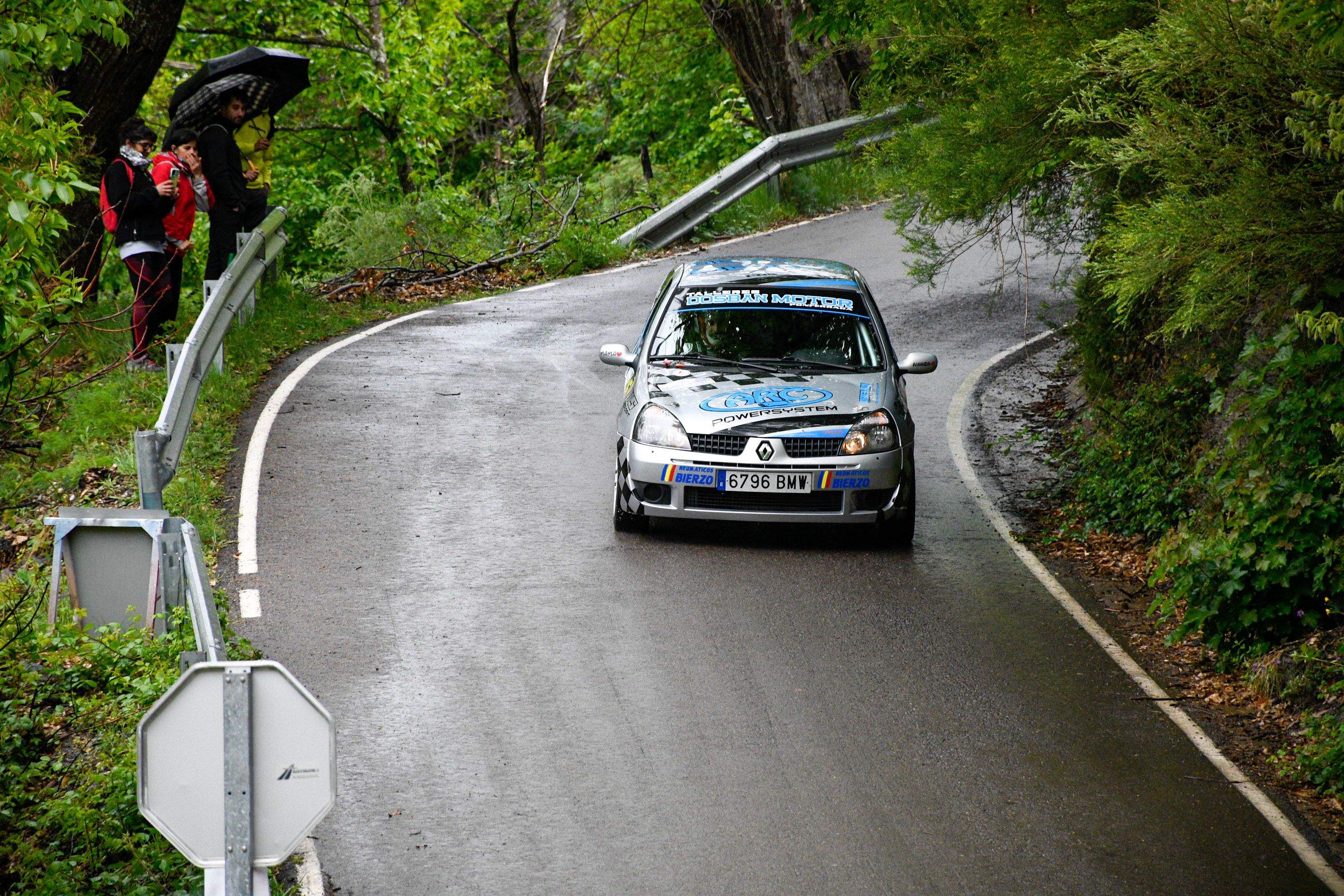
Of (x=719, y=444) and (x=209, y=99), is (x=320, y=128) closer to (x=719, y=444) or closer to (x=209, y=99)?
(x=209, y=99)

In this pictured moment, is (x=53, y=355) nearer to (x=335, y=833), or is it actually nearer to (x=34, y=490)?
(x=34, y=490)

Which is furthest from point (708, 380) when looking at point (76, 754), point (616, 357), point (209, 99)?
point (209, 99)

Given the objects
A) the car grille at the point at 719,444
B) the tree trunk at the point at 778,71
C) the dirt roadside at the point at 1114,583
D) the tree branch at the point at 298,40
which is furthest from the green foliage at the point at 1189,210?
the tree branch at the point at 298,40

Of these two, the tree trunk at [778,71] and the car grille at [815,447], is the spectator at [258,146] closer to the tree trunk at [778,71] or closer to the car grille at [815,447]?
the car grille at [815,447]

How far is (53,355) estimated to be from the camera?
13367mm

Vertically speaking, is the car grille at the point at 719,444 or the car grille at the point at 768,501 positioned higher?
the car grille at the point at 719,444

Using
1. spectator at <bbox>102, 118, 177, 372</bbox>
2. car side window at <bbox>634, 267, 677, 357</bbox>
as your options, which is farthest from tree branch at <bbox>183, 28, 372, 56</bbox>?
car side window at <bbox>634, 267, 677, 357</bbox>

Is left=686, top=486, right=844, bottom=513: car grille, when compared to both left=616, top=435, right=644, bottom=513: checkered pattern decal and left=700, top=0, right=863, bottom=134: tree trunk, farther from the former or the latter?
left=700, top=0, right=863, bottom=134: tree trunk

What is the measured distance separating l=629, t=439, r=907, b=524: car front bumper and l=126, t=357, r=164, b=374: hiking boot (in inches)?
215

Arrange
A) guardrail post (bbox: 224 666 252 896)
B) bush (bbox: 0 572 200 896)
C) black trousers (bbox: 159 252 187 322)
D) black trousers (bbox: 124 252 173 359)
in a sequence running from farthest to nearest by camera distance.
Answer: black trousers (bbox: 159 252 187 322) < black trousers (bbox: 124 252 173 359) < bush (bbox: 0 572 200 896) < guardrail post (bbox: 224 666 252 896)

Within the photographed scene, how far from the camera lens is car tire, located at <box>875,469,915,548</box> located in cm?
973

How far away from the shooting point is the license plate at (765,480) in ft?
30.9

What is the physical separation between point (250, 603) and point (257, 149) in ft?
25.9

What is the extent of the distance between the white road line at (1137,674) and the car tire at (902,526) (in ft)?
2.74
